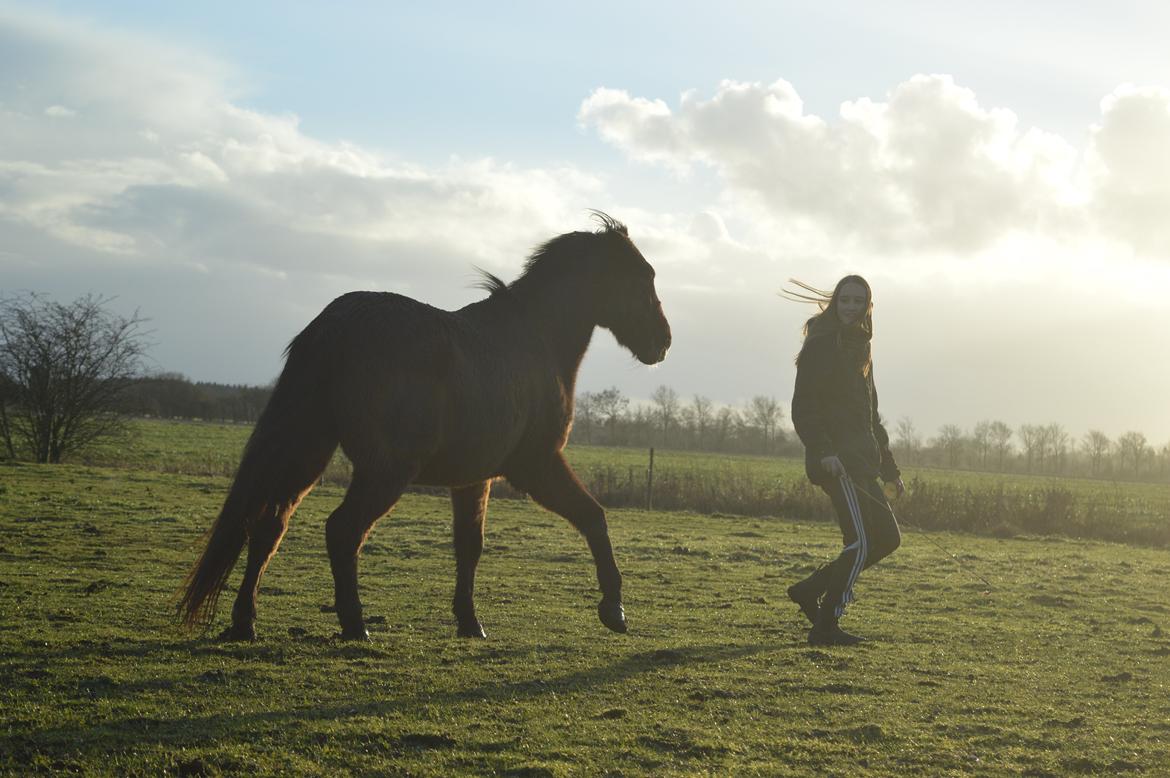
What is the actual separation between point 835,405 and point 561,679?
2.81m

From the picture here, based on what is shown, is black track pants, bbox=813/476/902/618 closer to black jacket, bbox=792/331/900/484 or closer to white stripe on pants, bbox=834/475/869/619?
white stripe on pants, bbox=834/475/869/619

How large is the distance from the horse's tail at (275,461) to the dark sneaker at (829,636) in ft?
11.2

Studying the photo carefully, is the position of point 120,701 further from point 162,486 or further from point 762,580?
point 162,486

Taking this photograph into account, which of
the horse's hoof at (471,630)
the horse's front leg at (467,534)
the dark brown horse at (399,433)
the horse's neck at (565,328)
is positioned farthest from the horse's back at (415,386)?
the horse's hoof at (471,630)

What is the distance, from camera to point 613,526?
59.8ft

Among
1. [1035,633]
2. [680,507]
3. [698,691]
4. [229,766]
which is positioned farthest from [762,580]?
[680,507]

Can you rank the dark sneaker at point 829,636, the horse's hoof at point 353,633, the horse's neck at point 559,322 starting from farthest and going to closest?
1. the horse's neck at point 559,322
2. the dark sneaker at point 829,636
3. the horse's hoof at point 353,633

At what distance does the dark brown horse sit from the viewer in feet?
17.8

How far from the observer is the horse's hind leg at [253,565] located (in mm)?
5812

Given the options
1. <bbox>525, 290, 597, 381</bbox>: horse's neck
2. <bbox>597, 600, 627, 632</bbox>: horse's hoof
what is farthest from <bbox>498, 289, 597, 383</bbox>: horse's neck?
<bbox>597, 600, 627, 632</bbox>: horse's hoof

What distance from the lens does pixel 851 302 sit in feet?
22.7

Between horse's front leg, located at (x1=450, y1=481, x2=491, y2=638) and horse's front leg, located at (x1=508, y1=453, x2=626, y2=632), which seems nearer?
horse's front leg, located at (x1=508, y1=453, x2=626, y2=632)

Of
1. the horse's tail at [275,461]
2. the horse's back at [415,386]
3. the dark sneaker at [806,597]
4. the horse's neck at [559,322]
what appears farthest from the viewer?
the dark sneaker at [806,597]

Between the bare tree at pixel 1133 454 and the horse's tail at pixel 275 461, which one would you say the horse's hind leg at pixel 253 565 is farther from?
the bare tree at pixel 1133 454
